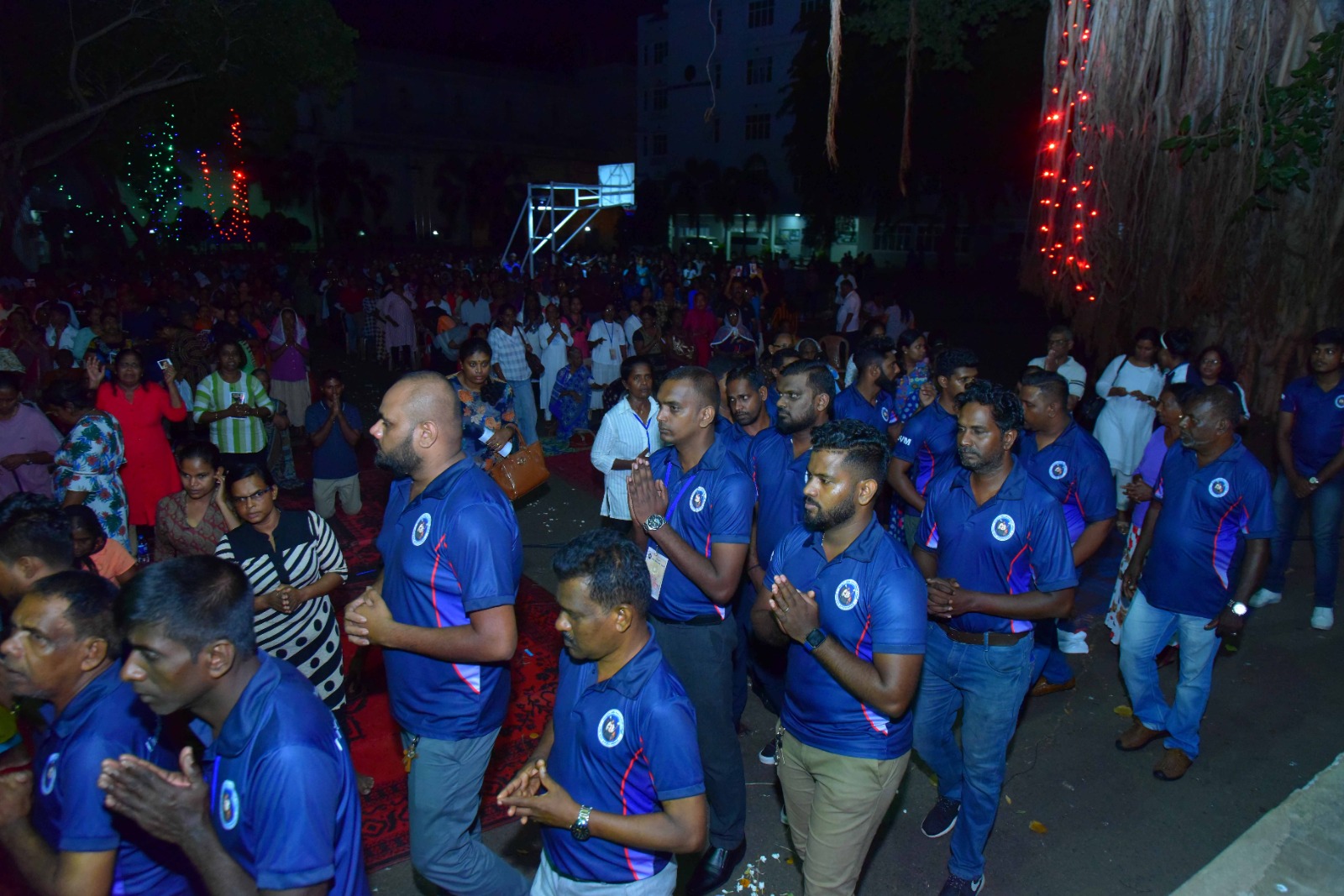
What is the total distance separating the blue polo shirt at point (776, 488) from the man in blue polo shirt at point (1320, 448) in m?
3.75

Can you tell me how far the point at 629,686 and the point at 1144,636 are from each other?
3.28m

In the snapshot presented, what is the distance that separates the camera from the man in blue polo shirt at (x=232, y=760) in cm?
193

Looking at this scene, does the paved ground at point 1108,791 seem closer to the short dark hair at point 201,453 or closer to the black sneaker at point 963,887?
the black sneaker at point 963,887

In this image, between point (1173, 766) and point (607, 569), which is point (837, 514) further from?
point (1173, 766)

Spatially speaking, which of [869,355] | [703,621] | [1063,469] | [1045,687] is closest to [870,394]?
[869,355]

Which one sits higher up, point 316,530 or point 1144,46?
point 1144,46

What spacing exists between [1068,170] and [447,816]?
5.07 metres

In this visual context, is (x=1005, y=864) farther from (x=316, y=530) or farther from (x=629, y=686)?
(x=316, y=530)

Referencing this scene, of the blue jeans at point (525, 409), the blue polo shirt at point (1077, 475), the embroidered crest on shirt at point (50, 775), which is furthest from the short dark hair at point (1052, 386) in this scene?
the blue jeans at point (525, 409)

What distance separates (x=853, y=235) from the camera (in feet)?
158

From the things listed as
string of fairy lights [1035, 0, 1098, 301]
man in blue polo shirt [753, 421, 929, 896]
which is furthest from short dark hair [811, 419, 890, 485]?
string of fairy lights [1035, 0, 1098, 301]

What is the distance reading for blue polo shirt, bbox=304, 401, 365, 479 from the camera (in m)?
6.65

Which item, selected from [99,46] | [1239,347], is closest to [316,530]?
[1239,347]

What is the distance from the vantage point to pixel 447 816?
9.60ft
